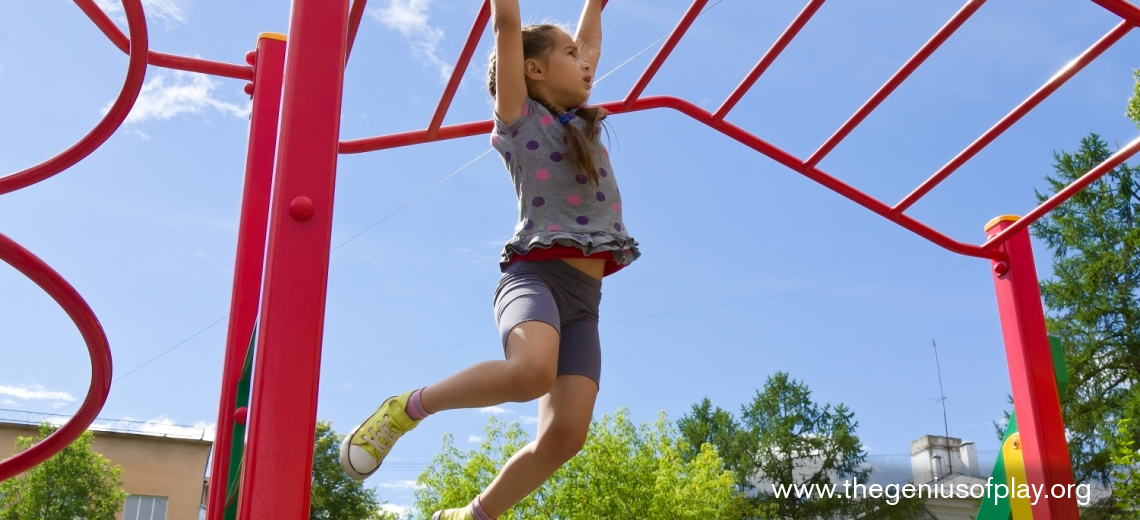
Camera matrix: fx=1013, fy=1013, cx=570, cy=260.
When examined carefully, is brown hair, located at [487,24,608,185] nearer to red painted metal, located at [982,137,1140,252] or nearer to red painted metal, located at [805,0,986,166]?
red painted metal, located at [805,0,986,166]

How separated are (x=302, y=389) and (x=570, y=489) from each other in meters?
13.8

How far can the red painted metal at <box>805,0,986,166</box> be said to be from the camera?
94.6 inches

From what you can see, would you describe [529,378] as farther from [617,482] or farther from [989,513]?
[617,482]

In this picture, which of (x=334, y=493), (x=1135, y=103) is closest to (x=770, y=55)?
(x=1135, y=103)

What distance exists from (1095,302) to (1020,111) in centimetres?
1717

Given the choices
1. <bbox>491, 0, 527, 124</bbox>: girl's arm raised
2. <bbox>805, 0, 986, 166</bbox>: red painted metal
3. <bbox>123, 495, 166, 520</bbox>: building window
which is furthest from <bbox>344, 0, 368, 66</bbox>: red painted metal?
<bbox>123, 495, 166, 520</bbox>: building window

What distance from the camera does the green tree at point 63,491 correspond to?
47.7 feet

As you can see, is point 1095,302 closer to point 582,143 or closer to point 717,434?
point 717,434

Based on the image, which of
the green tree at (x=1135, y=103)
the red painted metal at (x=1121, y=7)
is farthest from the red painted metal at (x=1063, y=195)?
the green tree at (x=1135, y=103)

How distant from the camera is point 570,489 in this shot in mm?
14781

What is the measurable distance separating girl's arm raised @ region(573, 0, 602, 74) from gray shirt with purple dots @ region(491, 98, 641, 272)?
349mm

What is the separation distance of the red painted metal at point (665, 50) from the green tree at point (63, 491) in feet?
46.3

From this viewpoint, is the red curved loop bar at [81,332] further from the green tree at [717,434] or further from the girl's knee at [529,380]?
the green tree at [717,434]

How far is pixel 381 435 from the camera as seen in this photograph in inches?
74.2
